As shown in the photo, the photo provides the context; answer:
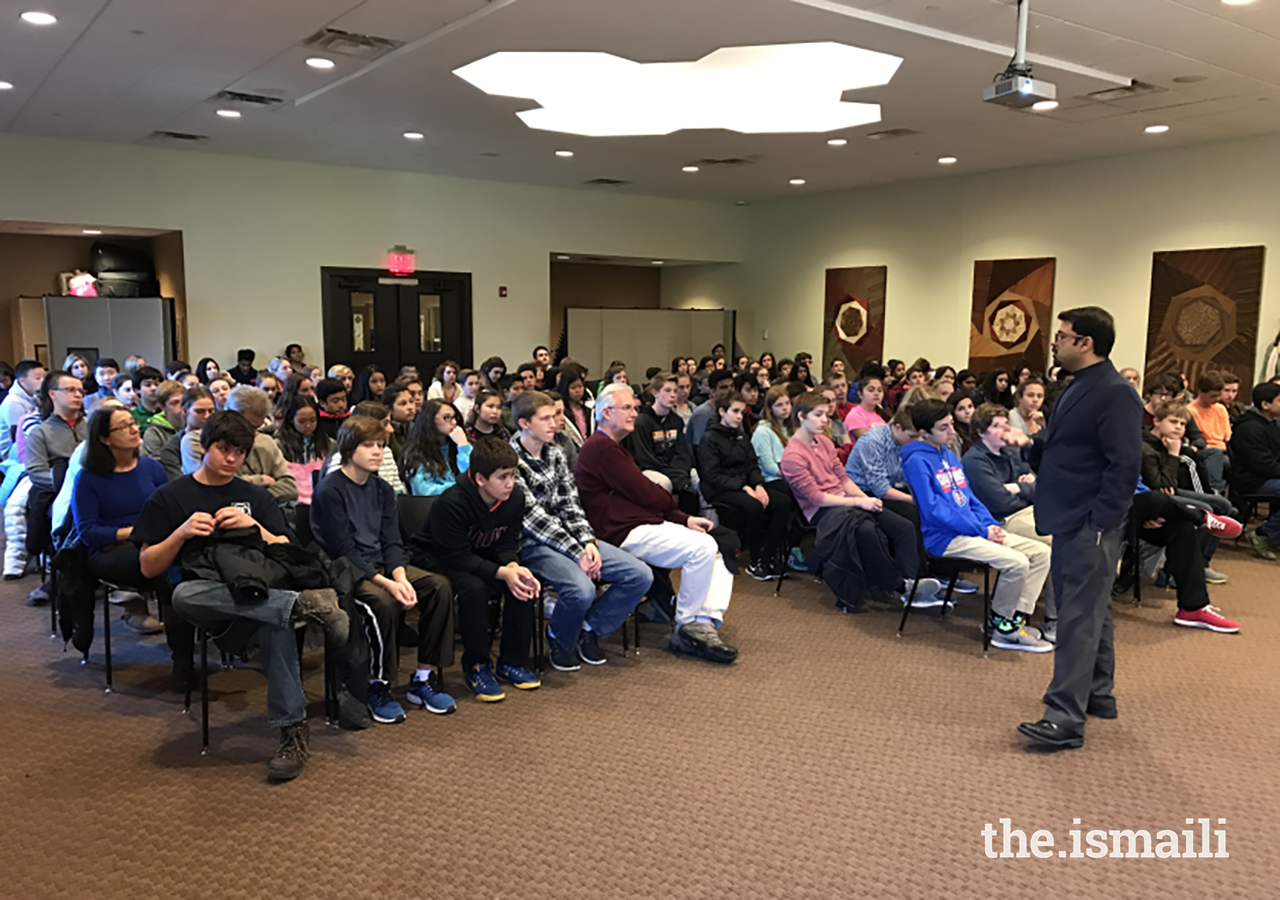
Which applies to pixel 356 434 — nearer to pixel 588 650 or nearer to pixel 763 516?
pixel 588 650

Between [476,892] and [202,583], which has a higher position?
[202,583]

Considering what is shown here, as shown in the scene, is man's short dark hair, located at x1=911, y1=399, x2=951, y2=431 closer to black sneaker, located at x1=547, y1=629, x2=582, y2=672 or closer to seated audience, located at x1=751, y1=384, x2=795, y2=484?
seated audience, located at x1=751, y1=384, x2=795, y2=484

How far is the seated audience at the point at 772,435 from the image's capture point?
596cm

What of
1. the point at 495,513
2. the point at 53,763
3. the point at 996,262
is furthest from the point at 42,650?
the point at 996,262

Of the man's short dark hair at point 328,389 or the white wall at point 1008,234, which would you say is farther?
the white wall at point 1008,234

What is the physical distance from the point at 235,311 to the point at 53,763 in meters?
8.74

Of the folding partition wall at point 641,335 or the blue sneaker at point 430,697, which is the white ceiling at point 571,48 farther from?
the blue sneaker at point 430,697

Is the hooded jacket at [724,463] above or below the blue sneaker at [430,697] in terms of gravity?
above

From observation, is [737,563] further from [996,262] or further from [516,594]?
[996,262]

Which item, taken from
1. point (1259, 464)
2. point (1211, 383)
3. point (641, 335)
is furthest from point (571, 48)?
point (641, 335)

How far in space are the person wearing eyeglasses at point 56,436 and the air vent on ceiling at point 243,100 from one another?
3589mm

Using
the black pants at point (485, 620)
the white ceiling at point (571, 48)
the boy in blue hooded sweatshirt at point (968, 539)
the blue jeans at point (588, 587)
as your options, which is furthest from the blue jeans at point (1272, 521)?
the black pants at point (485, 620)

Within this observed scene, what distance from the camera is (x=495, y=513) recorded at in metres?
3.90

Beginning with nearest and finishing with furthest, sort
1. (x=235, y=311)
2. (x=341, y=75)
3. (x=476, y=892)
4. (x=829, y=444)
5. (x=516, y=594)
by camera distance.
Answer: (x=476, y=892) < (x=516, y=594) < (x=829, y=444) < (x=341, y=75) < (x=235, y=311)
